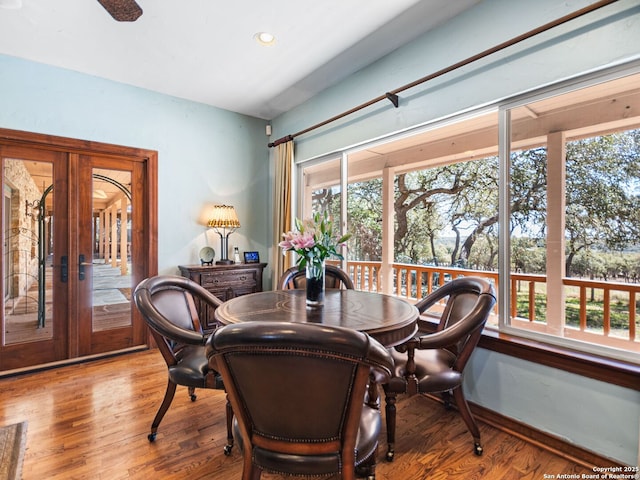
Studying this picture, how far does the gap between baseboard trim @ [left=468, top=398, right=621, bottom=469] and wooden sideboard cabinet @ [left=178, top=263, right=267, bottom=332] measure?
269 centimetres

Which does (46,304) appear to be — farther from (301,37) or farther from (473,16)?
(473,16)

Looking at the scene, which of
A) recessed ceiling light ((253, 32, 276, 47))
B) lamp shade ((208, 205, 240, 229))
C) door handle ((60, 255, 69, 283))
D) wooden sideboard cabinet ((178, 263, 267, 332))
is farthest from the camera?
lamp shade ((208, 205, 240, 229))

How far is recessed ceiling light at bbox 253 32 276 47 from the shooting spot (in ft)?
8.47

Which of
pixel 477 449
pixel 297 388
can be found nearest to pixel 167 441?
pixel 297 388

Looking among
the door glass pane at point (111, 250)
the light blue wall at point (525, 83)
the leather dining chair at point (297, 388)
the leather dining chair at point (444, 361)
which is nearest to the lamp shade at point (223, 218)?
the door glass pane at point (111, 250)

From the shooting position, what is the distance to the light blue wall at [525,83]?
169 cm

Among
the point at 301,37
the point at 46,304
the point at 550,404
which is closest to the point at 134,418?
the point at 46,304

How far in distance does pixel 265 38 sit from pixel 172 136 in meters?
1.78

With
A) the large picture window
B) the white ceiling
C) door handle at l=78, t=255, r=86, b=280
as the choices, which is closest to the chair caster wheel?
the large picture window

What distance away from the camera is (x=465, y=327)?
173 centimetres

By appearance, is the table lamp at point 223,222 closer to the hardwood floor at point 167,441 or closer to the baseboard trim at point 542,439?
the hardwood floor at point 167,441

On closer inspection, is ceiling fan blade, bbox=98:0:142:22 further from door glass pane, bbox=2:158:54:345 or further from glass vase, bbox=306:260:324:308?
door glass pane, bbox=2:158:54:345

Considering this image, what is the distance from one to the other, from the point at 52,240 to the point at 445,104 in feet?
12.7

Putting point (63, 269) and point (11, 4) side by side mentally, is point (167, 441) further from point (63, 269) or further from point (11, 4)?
point (11, 4)
